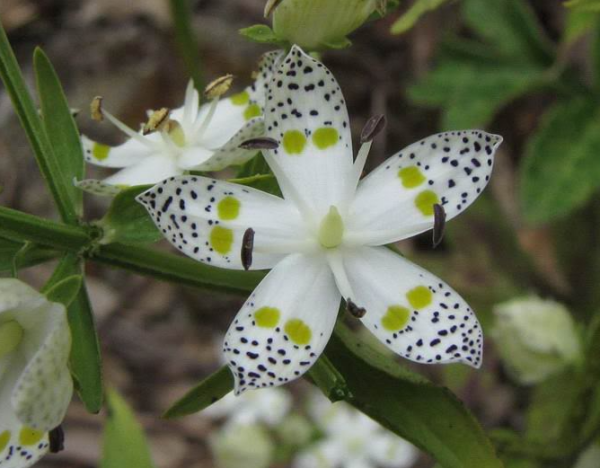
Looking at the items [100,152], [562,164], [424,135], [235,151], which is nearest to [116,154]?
[100,152]

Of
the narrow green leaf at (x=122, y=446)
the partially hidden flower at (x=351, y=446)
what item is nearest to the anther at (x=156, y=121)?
the narrow green leaf at (x=122, y=446)

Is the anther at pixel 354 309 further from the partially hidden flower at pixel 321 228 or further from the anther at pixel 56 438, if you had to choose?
the anther at pixel 56 438

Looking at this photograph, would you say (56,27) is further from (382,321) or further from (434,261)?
(382,321)

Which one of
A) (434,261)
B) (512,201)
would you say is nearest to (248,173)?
(434,261)

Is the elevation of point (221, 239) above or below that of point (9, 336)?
above

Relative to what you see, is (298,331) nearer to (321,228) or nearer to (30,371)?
(321,228)

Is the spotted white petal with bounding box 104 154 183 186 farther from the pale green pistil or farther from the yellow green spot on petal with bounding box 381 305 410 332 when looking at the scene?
the yellow green spot on petal with bounding box 381 305 410 332

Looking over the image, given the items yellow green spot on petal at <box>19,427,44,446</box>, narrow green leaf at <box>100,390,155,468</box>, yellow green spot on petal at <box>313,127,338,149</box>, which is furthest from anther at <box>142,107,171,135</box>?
narrow green leaf at <box>100,390,155,468</box>
